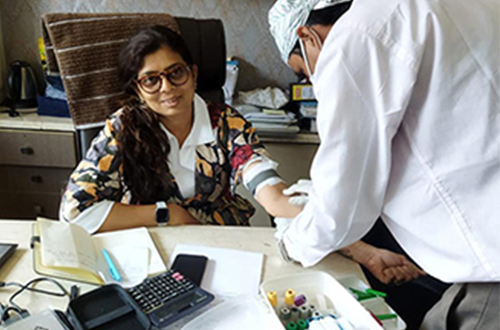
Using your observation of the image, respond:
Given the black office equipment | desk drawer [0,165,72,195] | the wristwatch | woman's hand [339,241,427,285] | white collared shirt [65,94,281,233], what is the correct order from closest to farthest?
the black office equipment
woman's hand [339,241,427,285]
the wristwatch
white collared shirt [65,94,281,233]
desk drawer [0,165,72,195]

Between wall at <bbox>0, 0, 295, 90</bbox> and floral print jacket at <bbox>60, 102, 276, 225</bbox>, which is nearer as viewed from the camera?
floral print jacket at <bbox>60, 102, 276, 225</bbox>

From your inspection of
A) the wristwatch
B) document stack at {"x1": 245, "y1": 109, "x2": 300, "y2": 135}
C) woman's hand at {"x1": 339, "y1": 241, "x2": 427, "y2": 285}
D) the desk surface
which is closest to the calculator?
the desk surface

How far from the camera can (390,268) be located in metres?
1.09

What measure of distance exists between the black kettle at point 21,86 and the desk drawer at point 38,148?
0.91 feet

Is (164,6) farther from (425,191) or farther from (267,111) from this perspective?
(425,191)

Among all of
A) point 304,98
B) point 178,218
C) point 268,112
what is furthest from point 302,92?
point 178,218

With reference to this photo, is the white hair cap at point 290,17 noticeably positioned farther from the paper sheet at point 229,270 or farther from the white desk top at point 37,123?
the white desk top at point 37,123

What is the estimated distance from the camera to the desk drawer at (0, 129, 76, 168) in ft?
7.14

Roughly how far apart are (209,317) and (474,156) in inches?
21.7

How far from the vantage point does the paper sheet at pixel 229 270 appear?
94 centimetres

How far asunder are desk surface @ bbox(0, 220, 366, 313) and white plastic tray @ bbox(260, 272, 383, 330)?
3.4 inches

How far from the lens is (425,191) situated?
2.20ft

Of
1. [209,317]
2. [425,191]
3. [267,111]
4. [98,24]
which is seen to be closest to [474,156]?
[425,191]

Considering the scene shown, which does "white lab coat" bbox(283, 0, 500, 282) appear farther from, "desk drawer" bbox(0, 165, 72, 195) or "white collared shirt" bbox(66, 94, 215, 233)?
"desk drawer" bbox(0, 165, 72, 195)
